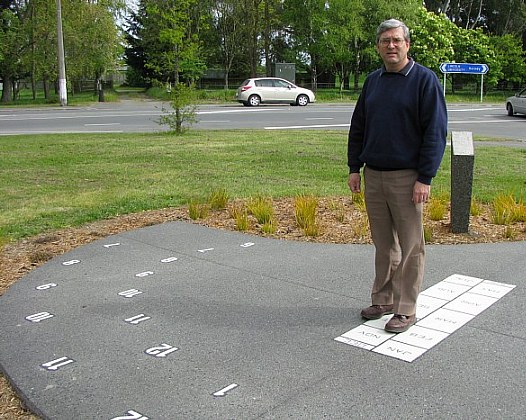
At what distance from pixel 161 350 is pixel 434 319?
1853 millimetres

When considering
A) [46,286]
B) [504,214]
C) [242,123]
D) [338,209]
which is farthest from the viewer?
[242,123]

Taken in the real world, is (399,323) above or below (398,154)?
below

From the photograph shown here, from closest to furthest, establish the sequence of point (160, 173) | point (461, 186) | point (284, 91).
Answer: point (461, 186), point (160, 173), point (284, 91)

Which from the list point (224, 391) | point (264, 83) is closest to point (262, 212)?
point (224, 391)

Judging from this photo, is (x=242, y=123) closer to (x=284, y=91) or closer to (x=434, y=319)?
(x=284, y=91)

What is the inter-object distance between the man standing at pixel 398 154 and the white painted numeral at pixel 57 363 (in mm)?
1980

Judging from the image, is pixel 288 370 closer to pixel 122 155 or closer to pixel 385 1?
pixel 122 155

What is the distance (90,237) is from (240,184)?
3.39 m

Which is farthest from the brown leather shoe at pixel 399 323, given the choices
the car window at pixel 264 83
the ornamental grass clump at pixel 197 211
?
the car window at pixel 264 83

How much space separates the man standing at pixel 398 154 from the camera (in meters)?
3.85

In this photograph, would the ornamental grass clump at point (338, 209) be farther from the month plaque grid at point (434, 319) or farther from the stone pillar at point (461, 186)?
the month plaque grid at point (434, 319)

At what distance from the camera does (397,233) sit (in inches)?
165

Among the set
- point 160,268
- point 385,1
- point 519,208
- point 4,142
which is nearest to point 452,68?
point 385,1

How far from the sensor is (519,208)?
23.7 feet
